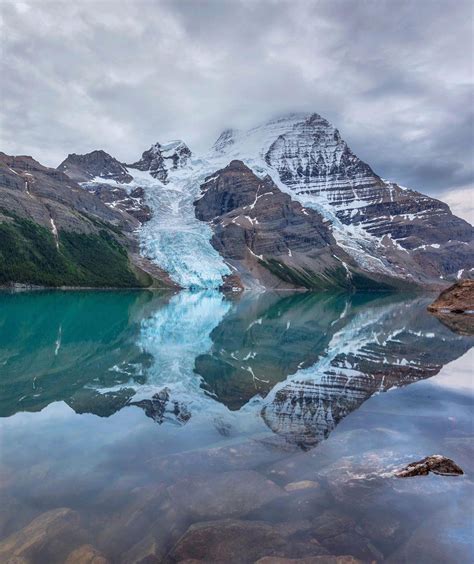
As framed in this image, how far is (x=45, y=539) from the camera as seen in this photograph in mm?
9844

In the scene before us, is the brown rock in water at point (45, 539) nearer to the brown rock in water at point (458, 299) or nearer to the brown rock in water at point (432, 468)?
the brown rock in water at point (432, 468)

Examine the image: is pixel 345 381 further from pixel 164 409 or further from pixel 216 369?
pixel 164 409

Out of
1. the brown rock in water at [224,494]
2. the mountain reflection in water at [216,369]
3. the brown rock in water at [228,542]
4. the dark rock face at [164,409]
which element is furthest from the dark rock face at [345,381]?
the brown rock in water at [228,542]

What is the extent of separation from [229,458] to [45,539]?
640cm

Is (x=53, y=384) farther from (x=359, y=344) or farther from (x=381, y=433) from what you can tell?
(x=359, y=344)

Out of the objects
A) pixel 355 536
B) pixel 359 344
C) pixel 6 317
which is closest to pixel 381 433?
pixel 355 536

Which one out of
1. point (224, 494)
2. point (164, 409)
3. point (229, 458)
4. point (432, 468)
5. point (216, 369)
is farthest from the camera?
point (216, 369)

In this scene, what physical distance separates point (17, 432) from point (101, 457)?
4341 mm

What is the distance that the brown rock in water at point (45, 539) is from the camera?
30.5 feet

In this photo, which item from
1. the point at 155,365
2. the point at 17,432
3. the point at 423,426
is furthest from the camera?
the point at 155,365

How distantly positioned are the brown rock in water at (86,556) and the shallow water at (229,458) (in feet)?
0.15

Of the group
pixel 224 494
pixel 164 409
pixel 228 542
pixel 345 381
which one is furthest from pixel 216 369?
pixel 228 542

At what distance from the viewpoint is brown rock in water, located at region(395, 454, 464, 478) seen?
13914mm

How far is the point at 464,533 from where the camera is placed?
34.9 ft
